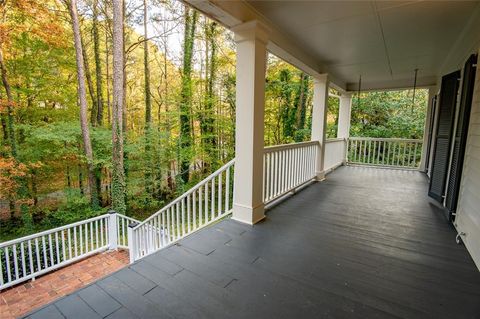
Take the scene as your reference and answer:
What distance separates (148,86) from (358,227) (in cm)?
904

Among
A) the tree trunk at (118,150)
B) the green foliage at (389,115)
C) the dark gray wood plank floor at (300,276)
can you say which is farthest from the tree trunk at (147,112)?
the green foliage at (389,115)

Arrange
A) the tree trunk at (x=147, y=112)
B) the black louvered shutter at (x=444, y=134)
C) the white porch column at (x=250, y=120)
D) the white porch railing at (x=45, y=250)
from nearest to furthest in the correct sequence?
1. the white porch column at (x=250, y=120)
2. the black louvered shutter at (x=444, y=134)
3. the white porch railing at (x=45, y=250)
4. the tree trunk at (x=147, y=112)

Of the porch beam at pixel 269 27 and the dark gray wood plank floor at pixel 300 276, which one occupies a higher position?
the porch beam at pixel 269 27

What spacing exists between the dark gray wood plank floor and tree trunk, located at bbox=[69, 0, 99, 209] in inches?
273

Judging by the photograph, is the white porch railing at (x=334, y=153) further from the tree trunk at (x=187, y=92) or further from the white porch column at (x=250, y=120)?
the tree trunk at (x=187, y=92)

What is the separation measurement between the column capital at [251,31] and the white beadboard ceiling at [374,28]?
0.66 ft

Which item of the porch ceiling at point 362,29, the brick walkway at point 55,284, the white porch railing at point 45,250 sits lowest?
the brick walkway at point 55,284

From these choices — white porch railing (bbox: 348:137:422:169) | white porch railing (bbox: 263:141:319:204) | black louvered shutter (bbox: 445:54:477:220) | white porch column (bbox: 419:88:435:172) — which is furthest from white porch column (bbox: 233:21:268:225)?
white porch column (bbox: 419:88:435:172)

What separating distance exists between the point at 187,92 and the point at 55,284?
6389 millimetres

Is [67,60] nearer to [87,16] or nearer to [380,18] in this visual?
[87,16]

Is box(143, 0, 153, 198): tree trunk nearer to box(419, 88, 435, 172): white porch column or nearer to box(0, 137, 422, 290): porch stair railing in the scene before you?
box(0, 137, 422, 290): porch stair railing

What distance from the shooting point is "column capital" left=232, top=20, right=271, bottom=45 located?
2.43m

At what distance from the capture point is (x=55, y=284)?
4.28 m

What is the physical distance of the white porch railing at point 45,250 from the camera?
407cm
